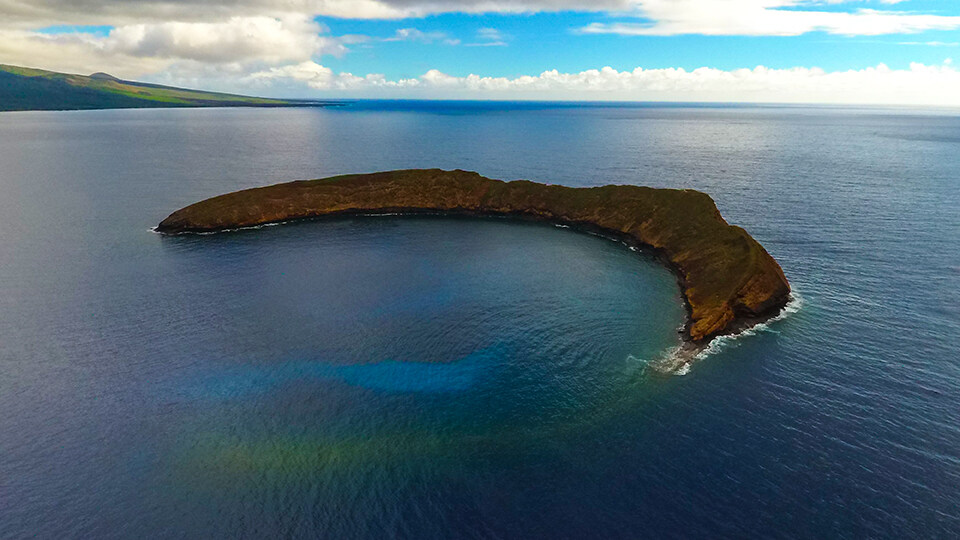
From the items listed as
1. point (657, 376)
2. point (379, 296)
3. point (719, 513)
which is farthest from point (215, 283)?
point (719, 513)

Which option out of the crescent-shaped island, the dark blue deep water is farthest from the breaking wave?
the crescent-shaped island

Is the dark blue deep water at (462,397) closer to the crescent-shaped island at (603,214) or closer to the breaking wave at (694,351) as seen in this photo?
the breaking wave at (694,351)

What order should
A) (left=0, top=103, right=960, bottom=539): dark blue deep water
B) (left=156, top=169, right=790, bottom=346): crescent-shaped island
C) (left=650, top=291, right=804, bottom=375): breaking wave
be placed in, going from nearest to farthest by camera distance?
1. (left=0, top=103, right=960, bottom=539): dark blue deep water
2. (left=650, top=291, right=804, bottom=375): breaking wave
3. (left=156, top=169, right=790, bottom=346): crescent-shaped island

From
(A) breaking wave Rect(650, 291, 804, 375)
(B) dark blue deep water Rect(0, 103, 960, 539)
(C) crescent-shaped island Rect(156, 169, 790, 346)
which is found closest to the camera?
(B) dark blue deep water Rect(0, 103, 960, 539)

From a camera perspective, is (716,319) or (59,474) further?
(716,319)

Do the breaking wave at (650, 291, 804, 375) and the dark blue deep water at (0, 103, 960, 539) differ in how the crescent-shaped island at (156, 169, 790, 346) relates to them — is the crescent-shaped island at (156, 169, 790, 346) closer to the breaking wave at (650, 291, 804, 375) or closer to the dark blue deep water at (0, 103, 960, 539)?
the breaking wave at (650, 291, 804, 375)

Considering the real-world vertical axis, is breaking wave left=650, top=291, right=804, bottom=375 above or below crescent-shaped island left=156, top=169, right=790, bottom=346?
below

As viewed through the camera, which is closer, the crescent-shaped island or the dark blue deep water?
the dark blue deep water

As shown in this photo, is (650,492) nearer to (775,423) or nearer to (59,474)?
(775,423)
